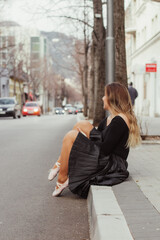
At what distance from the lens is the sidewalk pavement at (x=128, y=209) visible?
10.5 ft

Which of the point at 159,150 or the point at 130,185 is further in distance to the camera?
the point at 159,150

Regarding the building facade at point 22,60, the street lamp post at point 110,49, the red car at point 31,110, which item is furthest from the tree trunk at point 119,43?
the red car at point 31,110

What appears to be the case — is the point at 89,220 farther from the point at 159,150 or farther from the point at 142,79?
the point at 142,79

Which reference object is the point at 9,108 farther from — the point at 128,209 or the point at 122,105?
the point at 128,209

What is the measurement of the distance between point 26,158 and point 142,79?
30728mm

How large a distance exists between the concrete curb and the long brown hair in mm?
728

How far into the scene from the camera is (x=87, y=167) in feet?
16.4

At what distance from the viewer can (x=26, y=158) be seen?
902 centimetres

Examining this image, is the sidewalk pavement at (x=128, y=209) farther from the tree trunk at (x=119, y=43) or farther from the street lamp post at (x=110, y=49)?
the tree trunk at (x=119, y=43)

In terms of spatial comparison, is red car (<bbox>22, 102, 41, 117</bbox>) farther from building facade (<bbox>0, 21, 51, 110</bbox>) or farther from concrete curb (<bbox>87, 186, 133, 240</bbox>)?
concrete curb (<bbox>87, 186, 133, 240</bbox>)

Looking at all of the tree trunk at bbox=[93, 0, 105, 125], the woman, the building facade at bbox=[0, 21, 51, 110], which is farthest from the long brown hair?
the building facade at bbox=[0, 21, 51, 110]

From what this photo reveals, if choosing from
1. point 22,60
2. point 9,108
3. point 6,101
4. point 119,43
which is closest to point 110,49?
point 119,43

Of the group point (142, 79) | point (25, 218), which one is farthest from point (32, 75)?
point (25, 218)

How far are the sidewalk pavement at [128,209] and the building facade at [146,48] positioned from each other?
75.8ft
